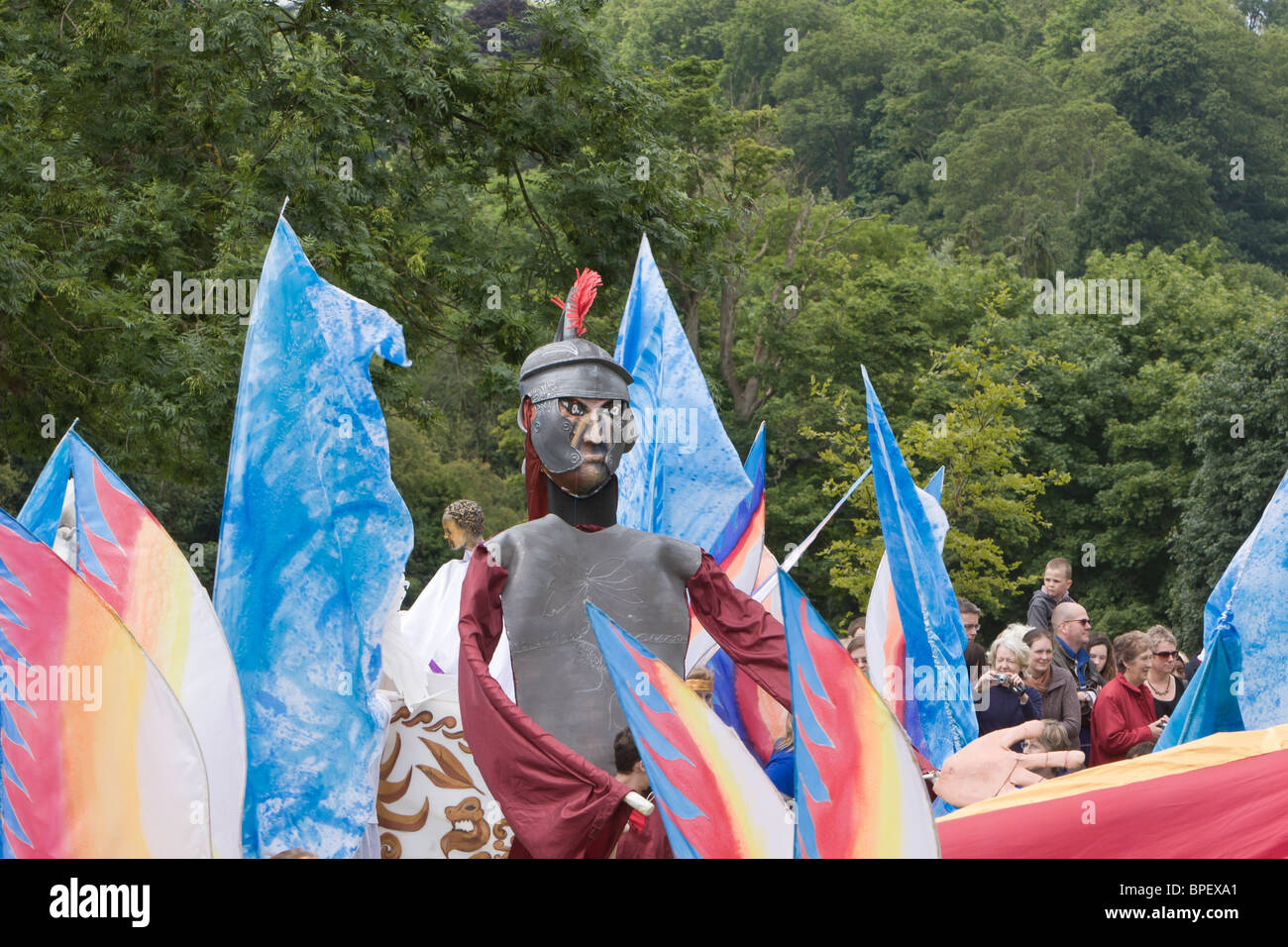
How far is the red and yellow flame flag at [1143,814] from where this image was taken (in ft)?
9.73

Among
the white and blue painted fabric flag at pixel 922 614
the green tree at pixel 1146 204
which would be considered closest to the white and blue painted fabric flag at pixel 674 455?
the white and blue painted fabric flag at pixel 922 614

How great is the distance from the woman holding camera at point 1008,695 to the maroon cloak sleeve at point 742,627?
2.29 meters

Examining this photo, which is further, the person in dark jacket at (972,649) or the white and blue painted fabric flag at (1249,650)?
the person in dark jacket at (972,649)

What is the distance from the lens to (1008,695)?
20.3 feet

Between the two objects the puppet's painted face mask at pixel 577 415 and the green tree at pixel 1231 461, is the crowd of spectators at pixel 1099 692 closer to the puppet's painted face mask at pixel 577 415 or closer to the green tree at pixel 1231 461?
the puppet's painted face mask at pixel 577 415

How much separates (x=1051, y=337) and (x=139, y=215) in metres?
20.3

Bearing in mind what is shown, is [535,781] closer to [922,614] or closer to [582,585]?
[582,585]

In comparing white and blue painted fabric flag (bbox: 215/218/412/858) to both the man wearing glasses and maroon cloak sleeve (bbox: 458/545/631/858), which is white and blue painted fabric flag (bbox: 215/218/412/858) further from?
the man wearing glasses

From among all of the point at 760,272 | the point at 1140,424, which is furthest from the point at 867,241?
the point at 1140,424

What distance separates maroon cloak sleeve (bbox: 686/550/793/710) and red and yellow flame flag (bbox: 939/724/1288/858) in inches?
34.1

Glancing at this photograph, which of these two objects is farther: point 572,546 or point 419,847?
point 419,847

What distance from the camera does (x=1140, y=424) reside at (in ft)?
88.1

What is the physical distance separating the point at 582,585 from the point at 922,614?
59.4 inches

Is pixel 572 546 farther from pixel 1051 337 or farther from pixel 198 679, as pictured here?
pixel 1051 337
